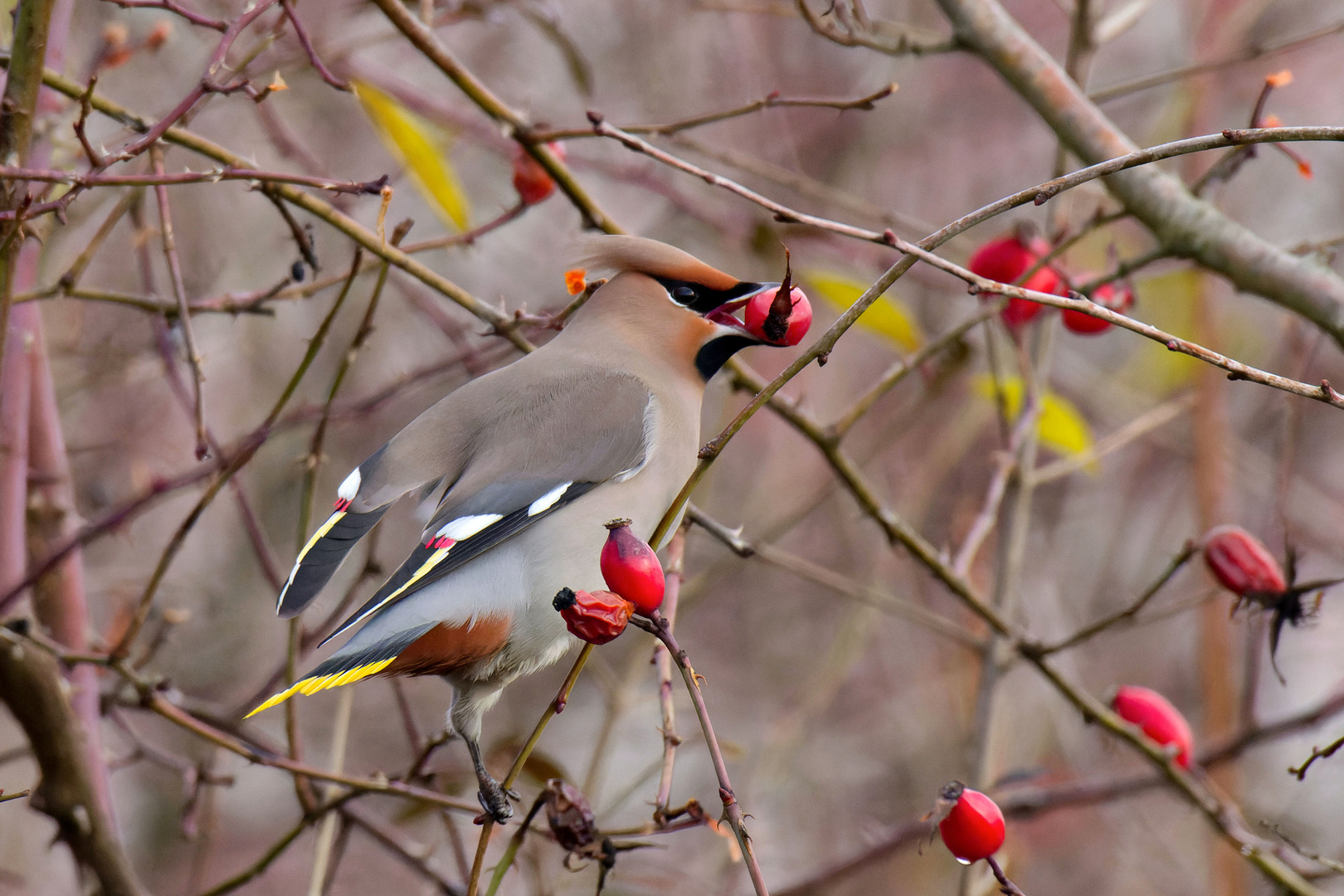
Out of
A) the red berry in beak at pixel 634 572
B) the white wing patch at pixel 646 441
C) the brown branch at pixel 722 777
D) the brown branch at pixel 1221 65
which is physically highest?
the brown branch at pixel 1221 65

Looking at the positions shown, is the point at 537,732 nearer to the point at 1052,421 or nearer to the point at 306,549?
the point at 306,549

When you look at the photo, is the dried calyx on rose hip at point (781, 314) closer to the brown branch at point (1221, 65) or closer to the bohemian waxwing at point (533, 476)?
the bohemian waxwing at point (533, 476)

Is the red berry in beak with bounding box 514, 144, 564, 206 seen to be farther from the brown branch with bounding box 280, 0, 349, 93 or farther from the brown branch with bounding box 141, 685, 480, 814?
the brown branch with bounding box 141, 685, 480, 814

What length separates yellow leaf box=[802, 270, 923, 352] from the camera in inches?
88.9

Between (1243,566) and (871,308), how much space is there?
2.38 ft

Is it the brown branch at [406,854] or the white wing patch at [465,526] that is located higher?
the white wing patch at [465,526]

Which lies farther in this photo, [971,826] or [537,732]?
[971,826]

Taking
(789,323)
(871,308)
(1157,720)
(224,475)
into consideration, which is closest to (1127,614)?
(1157,720)

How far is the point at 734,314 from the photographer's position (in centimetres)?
175

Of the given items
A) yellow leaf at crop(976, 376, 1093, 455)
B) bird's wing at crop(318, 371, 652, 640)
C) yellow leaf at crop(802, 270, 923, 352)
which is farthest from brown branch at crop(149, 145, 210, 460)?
yellow leaf at crop(976, 376, 1093, 455)

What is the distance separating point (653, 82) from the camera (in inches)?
170

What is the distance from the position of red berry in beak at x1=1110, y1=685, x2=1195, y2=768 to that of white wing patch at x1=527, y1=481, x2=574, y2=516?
1.05m

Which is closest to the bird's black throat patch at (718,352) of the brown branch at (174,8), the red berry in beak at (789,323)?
the red berry in beak at (789,323)

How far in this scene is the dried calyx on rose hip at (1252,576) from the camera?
1.89 metres
